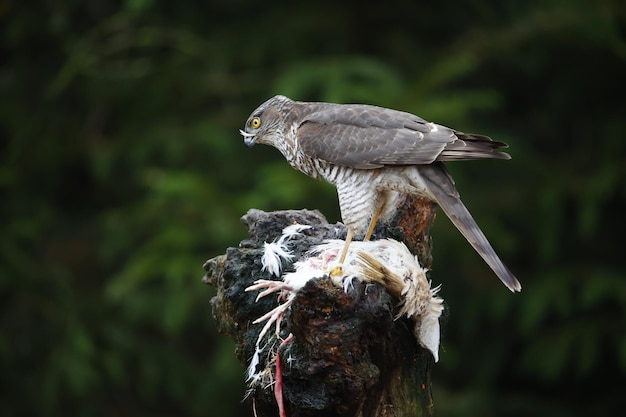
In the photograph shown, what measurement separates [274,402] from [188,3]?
19.4 ft

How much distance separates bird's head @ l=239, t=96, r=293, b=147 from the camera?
4516 mm

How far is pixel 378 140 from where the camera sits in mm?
4039

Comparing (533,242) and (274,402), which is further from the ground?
(274,402)

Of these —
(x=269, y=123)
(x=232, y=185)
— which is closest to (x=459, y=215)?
(x=269, y=123)

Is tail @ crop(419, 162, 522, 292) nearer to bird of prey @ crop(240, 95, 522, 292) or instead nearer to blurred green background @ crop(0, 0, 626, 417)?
bird of prey @ crop(240, 95, 522, 292)

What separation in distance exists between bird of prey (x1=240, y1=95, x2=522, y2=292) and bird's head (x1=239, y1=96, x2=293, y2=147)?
0.19 ft

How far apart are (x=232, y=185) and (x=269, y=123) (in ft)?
12.8

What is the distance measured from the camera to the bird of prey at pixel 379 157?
12.3 feet

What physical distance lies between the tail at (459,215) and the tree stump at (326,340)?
27 centimetres

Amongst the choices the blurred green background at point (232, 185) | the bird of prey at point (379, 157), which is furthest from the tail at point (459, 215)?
the blurred green background at point (232, 185)

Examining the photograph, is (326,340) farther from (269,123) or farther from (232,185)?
(232,185)

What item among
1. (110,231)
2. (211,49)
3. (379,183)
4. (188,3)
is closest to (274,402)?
(379,183)

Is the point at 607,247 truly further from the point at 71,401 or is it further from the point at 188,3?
the point at 71,401

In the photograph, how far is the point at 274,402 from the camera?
3.46m
